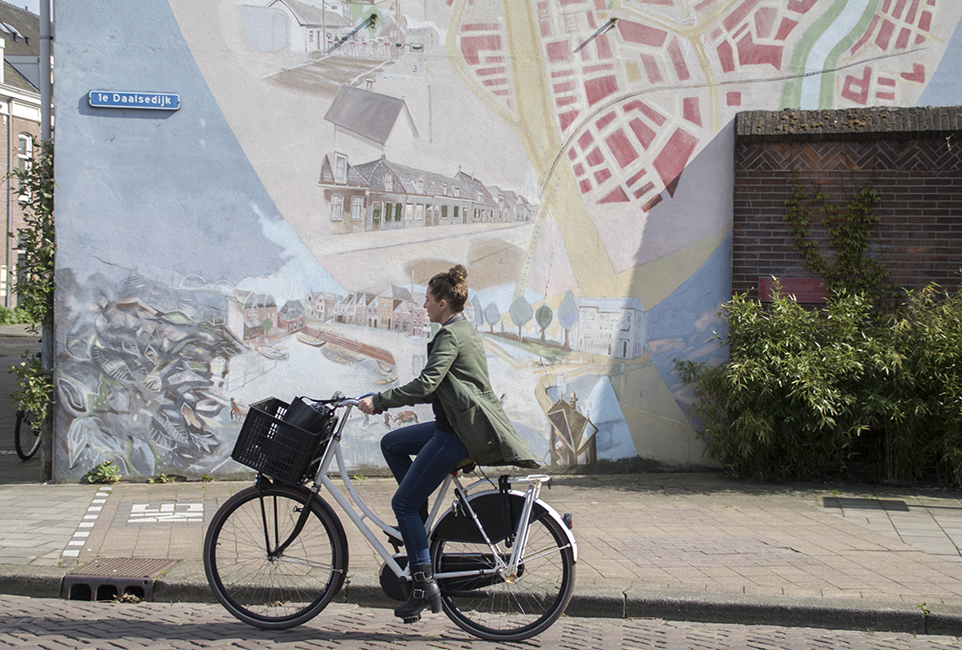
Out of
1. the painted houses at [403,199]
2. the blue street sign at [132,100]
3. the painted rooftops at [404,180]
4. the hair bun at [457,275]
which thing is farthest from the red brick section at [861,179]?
the blue street sign at [132,100]

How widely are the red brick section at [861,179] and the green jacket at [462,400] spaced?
433cm

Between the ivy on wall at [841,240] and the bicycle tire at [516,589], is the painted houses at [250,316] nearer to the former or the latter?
the bicycle tire at [516,589]

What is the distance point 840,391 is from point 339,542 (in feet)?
15.4

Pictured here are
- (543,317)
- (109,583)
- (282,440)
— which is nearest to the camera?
(282,440)

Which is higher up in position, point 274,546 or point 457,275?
point 457,275

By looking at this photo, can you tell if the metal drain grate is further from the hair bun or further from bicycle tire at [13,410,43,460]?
bicycle tire at [13,410,43,460]

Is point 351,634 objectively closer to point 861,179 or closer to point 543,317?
point 543,317

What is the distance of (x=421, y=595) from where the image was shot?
4.00 meters

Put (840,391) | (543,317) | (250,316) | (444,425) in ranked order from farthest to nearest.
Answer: (543,317) < (250,316) < (840,391) < (444,425)

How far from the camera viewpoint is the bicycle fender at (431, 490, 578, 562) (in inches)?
159

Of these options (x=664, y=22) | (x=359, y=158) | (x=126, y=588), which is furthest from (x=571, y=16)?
(x=126, y=588)

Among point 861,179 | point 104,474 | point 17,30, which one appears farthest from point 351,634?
point 17,30

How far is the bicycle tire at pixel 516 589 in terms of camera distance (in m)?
4.00

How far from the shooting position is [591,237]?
7.59m
